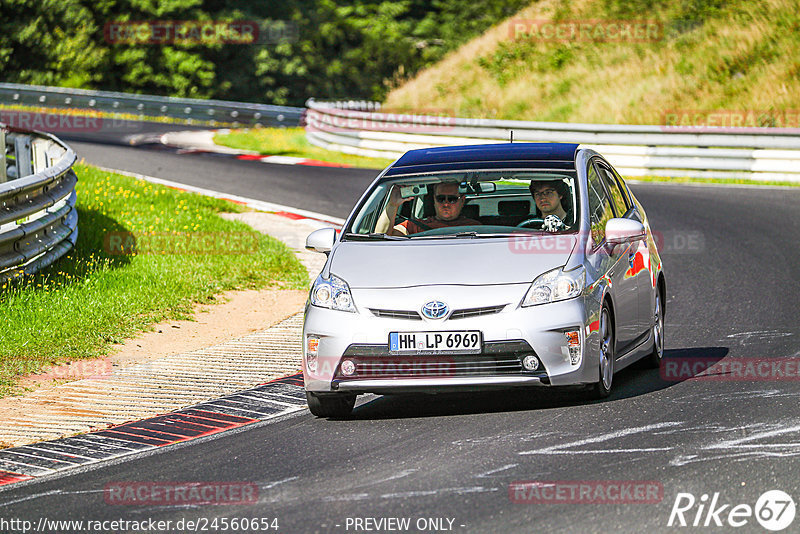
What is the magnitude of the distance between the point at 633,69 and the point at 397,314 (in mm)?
→ 27350

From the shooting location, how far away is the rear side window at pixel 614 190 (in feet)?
29.7

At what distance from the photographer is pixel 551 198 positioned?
8.34 meters

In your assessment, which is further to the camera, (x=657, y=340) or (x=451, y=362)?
(x=657, y=340)

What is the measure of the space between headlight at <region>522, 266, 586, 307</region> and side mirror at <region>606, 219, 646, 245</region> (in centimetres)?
64

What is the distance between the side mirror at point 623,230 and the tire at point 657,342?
4.10 ft

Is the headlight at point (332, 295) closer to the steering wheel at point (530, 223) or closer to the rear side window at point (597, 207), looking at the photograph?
the steering wheel at point (530, 223)

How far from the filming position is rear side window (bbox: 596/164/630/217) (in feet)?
29.7

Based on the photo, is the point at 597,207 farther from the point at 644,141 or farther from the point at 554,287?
the point at 644,141

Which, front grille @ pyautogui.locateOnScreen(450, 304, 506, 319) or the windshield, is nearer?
front grille @ pyautogui.locateOnScreen(450, 304, 506, 319)

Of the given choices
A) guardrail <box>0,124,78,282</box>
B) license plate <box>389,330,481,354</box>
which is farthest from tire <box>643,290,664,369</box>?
guardrail <box>0,124,78,282</box>

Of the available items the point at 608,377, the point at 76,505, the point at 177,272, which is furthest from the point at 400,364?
the point at 177,272

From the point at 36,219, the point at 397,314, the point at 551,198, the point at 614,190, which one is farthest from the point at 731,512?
the point at 36,219

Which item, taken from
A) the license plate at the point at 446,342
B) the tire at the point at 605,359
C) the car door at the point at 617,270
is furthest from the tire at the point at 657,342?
the license plate at the point at 446,342

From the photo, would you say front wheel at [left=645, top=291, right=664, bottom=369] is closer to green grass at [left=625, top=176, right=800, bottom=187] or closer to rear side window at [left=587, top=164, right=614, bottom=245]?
rear side window at [left=587, top=164, right=614, bottom=245]
